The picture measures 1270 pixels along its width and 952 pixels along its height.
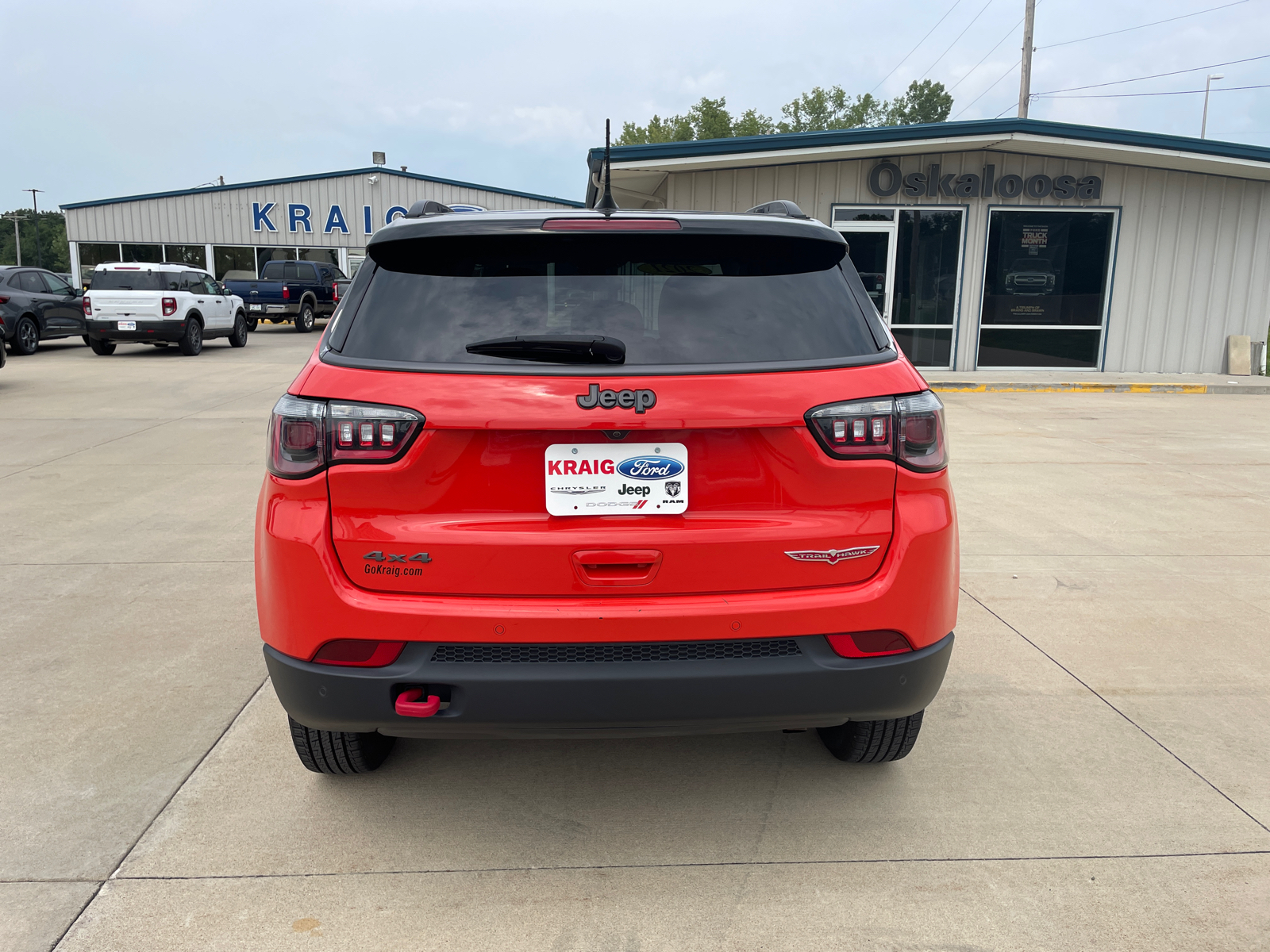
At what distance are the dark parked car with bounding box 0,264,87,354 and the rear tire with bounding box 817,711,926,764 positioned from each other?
761 inches

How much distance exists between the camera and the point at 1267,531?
244 inches

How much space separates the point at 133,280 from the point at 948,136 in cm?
1544

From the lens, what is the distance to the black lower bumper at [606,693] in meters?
2.30

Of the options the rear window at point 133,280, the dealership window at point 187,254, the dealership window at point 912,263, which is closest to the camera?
the dealership window at point 912,263

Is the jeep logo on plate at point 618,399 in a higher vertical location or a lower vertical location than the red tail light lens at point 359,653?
higher

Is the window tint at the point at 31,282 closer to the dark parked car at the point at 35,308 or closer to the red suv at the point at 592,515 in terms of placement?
the dark parked car at the point at 35,308

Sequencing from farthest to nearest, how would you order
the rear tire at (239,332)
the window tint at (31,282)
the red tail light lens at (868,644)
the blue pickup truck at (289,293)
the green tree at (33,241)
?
the green tree at (33,241) < the blue pickup truck at (289,293) < the rear tire at (239,332) < the window tint at (31,282) < the red tail light lens at (868,644)

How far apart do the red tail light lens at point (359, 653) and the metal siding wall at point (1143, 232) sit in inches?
554

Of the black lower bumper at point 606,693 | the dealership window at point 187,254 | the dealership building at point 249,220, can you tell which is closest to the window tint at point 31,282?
the dealership building at point 249,220

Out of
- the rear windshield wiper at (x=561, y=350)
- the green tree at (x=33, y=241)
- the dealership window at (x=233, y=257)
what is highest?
the green tree at (x=33, y=241)

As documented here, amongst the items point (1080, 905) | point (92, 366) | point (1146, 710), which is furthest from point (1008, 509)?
point (92, 366)

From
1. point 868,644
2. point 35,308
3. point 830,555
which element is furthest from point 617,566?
point 35,308

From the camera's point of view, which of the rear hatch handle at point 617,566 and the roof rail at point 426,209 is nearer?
the rear hatch handle at point 617,566

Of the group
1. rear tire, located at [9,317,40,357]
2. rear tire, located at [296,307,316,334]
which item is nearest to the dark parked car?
rear tire, located at [9,317,40,357]
